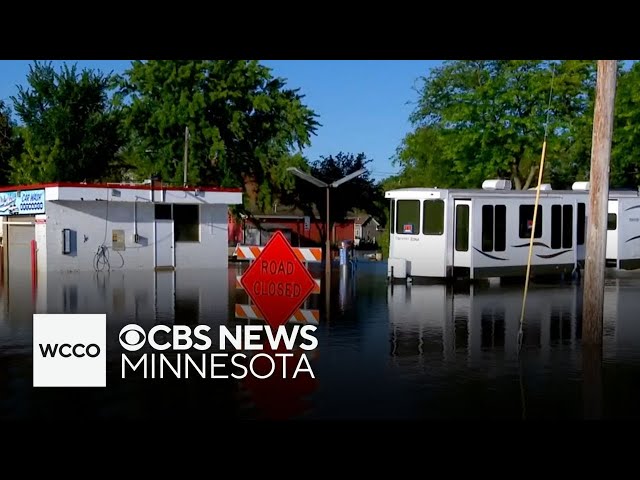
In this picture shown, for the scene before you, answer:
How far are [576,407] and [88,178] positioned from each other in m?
51.5

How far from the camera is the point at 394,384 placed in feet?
35.4

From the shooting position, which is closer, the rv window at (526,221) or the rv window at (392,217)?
the rv window at (392,217)

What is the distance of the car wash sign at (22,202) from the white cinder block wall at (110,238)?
698mm

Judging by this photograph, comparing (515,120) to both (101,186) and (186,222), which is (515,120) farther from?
(101,186)

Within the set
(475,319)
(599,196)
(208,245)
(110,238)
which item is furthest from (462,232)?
(110,238)

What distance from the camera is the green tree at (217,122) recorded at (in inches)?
2030

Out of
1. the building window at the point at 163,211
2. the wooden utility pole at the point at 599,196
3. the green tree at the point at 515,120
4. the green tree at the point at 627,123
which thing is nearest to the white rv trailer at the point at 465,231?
the building window at the point at 163,211

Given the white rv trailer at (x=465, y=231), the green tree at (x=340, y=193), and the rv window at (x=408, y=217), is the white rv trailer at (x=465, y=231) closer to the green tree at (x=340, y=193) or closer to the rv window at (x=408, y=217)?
the rv window at (x=408, y=217)

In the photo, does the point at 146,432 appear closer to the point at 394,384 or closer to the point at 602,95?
the point at 394,384
